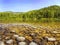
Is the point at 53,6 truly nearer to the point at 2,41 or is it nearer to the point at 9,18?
the point at 9,18

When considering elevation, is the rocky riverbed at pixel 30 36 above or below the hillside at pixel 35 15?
below

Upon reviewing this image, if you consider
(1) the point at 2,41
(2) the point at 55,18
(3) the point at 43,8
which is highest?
(3) the point at 43,8

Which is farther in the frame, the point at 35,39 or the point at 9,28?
the point at 9,28

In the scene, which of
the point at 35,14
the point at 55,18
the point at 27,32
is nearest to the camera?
the point at 27,32

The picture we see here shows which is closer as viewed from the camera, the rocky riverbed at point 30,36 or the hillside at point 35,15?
the rocky riverbed at point 30,36

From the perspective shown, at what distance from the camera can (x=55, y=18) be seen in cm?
163

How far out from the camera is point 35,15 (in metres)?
1.76

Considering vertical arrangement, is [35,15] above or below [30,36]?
above

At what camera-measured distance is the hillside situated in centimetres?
165

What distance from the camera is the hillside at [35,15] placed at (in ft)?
5.42

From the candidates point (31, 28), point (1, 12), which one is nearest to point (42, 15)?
point (31, 28)

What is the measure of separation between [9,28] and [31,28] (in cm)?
23

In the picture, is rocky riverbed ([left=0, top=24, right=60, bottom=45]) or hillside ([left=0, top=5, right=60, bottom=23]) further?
hillside ([left=0, top=5, right=60, bottom=23])

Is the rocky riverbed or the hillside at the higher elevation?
the hillside
